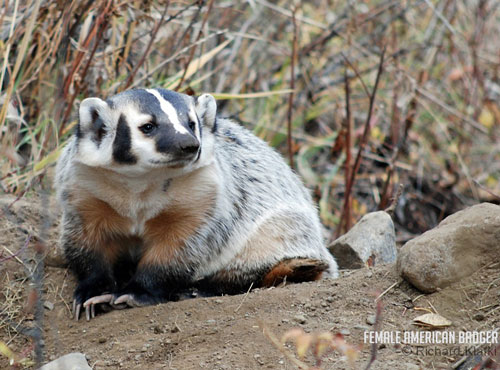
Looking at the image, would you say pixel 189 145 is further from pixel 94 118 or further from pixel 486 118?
pixel 486 118

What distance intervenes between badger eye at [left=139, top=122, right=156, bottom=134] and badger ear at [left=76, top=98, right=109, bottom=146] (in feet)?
0.75

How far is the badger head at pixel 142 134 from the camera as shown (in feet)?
10.0

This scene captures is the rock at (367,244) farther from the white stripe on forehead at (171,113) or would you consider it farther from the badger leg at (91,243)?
the white stripe on forehead at (171,113)

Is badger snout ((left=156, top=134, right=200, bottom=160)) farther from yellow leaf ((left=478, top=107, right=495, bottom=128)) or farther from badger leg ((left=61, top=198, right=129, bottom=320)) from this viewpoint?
yellow leaf ((left=478, top=107, right=495, bottom=128))

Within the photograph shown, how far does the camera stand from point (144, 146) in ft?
10.2

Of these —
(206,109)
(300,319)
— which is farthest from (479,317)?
(206,109)

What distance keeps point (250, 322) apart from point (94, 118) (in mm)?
1182

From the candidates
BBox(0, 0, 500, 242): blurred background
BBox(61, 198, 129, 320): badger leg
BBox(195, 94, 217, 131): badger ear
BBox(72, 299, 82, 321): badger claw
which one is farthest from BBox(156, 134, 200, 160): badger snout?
BBox(0, 0, 500, 242): blurred background

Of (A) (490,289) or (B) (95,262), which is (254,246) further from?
(A) (490,289)

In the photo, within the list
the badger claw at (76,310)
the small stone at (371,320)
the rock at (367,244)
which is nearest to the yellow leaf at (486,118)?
the rock at (367,244)

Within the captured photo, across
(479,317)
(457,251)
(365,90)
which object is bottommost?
(479,317)

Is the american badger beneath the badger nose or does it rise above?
beneath

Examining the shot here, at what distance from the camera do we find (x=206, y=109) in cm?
347

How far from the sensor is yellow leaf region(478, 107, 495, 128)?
24.2ft
